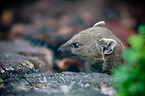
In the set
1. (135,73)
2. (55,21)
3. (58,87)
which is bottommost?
(58,87)

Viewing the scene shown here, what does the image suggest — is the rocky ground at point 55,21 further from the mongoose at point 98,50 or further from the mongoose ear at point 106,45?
the mongoose ear at point 106,45

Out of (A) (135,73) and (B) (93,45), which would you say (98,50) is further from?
(A) (135,73)

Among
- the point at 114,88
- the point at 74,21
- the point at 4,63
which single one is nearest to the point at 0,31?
the point at 74,21

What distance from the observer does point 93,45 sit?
2.12 meters

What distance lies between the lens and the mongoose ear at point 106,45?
1933 mm

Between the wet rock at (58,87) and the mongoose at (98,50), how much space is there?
1.76 feet

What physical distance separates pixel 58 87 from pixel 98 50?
0.82m

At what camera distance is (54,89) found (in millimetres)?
1455

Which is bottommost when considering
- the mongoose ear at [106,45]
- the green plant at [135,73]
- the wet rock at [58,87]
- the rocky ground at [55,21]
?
the wet rock at [58,87]

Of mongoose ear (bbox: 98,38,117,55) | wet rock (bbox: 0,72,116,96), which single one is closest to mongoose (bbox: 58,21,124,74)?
mongoose ear (bbox: 98,38,117,55)

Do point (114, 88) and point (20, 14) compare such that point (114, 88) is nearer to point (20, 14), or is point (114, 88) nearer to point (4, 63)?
point (4, 63)

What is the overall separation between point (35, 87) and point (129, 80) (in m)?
0.88

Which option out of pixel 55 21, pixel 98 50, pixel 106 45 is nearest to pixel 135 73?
pixel 106 45

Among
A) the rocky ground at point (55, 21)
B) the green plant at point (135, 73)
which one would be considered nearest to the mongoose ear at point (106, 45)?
the green plant at point (135, 73)
